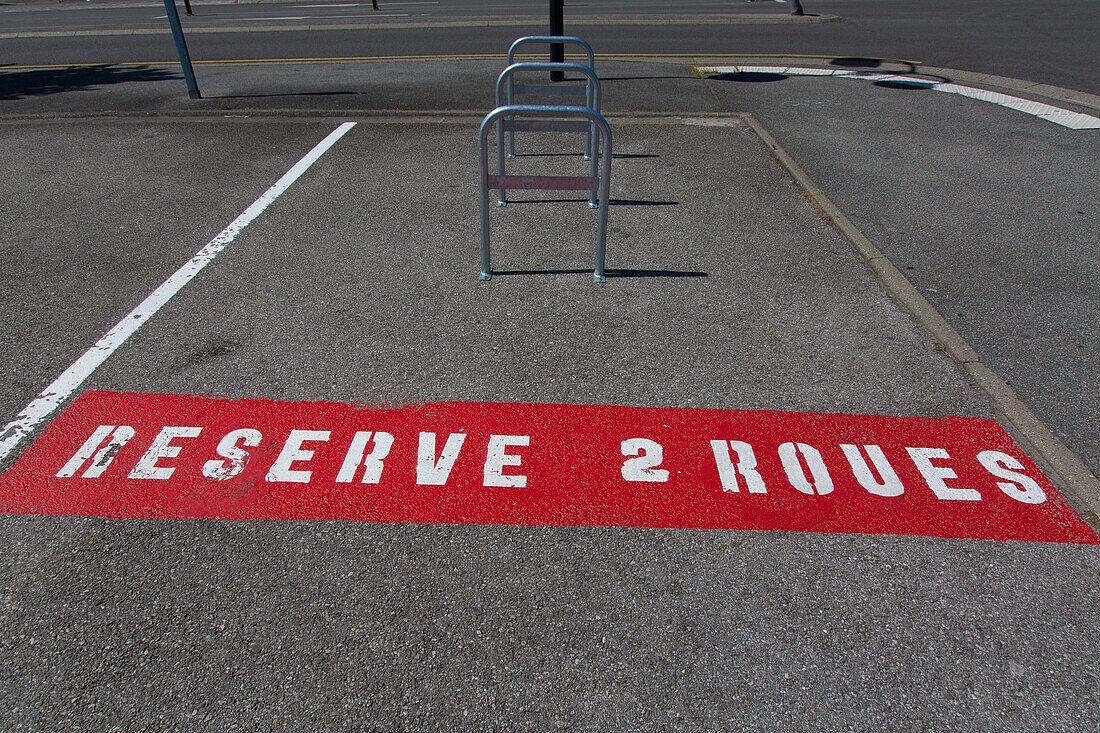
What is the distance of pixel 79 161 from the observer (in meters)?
7.68

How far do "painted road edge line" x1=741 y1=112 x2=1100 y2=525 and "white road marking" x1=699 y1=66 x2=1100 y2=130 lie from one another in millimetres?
5155

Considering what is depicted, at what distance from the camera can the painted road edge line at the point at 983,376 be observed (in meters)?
3.27

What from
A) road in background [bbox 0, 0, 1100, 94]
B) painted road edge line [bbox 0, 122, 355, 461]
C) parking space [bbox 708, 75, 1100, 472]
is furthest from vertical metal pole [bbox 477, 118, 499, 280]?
road in background [bbox 0, 0, 1100, 94]

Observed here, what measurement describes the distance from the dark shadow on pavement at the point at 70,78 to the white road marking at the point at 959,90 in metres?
10.2

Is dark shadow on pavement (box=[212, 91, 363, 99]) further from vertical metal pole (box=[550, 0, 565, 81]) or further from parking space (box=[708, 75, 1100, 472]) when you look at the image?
parking space (box=[708, 75, 1100, 472])

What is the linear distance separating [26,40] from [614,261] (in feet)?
68.5

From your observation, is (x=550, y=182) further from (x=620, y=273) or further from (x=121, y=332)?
(x=121, y=332)

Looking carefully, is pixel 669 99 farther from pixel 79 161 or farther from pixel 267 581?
pixel 267 581

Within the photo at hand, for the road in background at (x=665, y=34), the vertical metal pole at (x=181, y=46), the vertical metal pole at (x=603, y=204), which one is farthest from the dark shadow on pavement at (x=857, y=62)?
the vertical metal pole at (x=181, y=46)

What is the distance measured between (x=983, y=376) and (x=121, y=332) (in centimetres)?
553

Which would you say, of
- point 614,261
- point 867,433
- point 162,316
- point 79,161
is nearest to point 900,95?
point 614,261

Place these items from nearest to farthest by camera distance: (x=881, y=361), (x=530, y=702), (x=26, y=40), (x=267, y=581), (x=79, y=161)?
(x=530, y=702) < (x=267, y=581) < (x=881, y=361) < (x=79, y=161) < (x=26, y=40)

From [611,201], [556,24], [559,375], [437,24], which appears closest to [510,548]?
[559,375]

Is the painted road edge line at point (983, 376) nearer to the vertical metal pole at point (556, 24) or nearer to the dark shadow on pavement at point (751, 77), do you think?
the vertical metal pole at point (556, 24)
